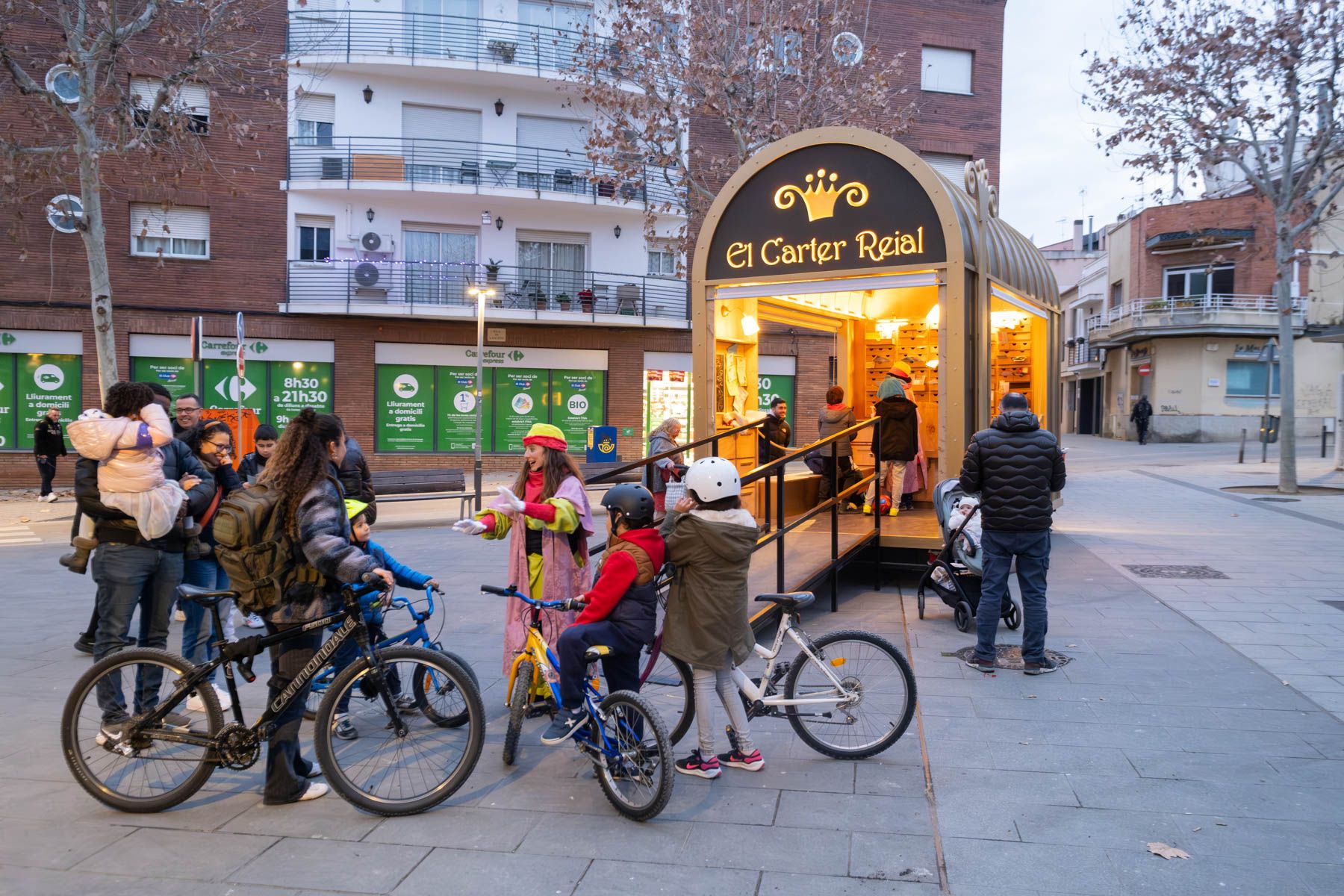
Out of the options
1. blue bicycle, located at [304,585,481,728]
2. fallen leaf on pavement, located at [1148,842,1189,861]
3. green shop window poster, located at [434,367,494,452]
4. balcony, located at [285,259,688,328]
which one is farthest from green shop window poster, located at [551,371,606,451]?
fallen leaf on pavement, located at [1148,842,1189,861]

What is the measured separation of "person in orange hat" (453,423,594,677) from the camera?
5289 millimetres

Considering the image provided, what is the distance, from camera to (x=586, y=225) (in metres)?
25.5

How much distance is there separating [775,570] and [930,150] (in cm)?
2290

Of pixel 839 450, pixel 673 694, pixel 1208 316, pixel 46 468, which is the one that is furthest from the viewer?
pixel 1208 316

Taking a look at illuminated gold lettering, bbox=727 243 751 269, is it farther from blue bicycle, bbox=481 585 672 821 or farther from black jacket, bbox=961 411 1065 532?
blue bicycle, bbox=481 585 672 821

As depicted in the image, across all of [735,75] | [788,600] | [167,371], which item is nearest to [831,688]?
[788,600]

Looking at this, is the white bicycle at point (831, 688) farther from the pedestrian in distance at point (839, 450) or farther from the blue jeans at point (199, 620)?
the pedestrian in distance at point (839, 450)

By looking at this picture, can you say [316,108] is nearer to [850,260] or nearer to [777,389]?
[777,389]

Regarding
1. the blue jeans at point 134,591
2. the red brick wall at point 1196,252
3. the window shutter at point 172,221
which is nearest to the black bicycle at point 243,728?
the blue jeans at point 134,591

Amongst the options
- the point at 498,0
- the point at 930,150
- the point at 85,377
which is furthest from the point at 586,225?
the point at 85,377

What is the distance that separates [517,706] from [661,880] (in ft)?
4.29

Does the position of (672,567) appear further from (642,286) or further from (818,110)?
(642,286)

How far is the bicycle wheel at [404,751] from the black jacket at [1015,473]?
12.5 ft

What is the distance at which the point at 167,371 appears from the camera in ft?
75.5
